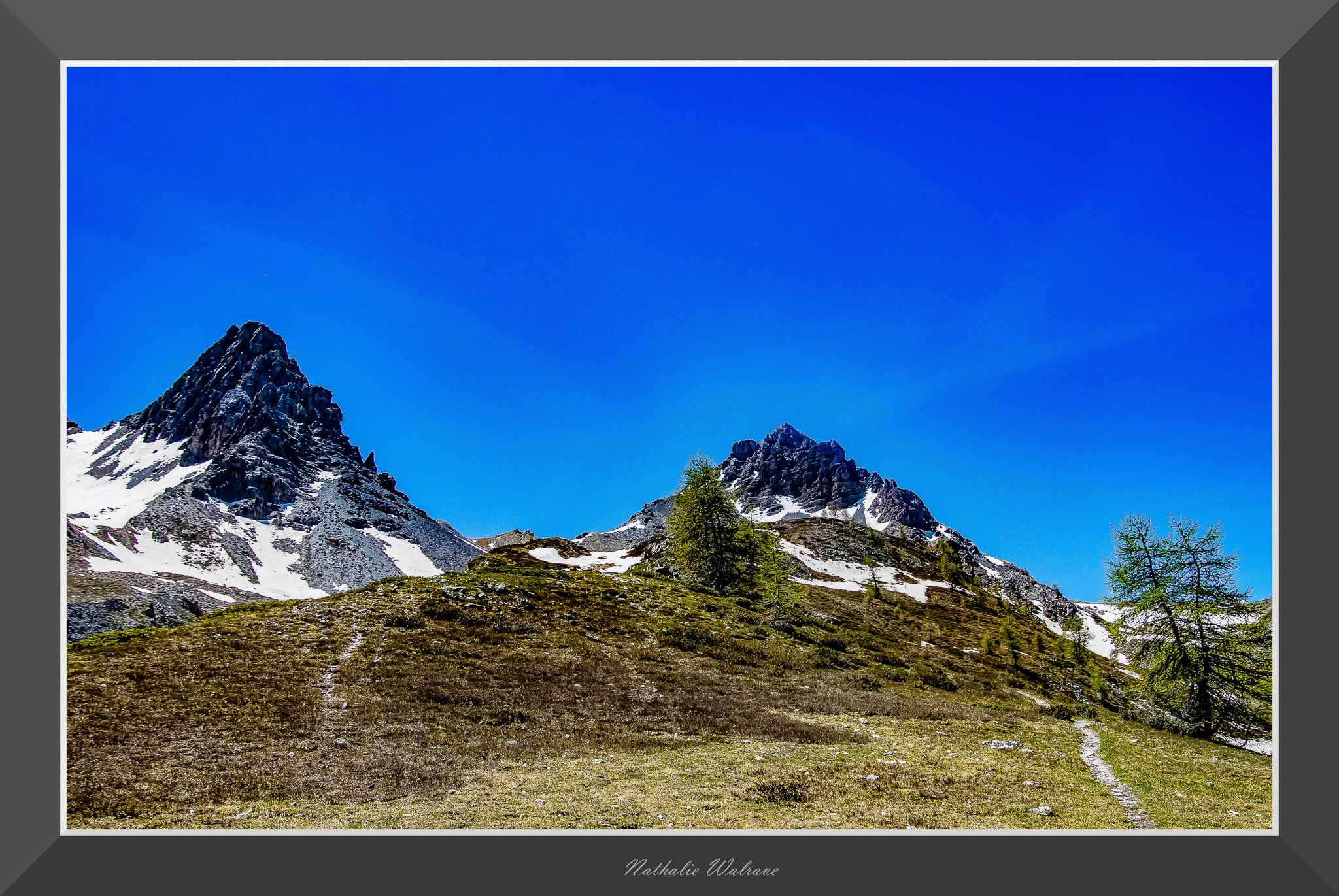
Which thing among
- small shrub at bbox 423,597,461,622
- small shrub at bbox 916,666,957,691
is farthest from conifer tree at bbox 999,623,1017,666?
small shrub at bbox 423,597,461,622

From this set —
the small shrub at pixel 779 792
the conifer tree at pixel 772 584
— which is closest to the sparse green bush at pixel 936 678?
the conifer tree at pixel 772 584

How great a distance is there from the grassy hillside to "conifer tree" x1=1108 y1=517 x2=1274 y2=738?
271 cm

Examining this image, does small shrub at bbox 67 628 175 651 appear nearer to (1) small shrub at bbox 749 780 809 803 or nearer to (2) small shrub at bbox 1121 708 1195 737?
(1) small shrub at bbox 749 780 809 803

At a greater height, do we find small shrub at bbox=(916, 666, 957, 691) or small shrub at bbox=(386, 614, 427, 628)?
small shrub at bbox=(386, 614, 427, 628)

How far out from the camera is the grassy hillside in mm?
11273

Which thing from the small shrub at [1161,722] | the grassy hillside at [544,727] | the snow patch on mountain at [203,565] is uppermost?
the grassy hillside at [544,727]

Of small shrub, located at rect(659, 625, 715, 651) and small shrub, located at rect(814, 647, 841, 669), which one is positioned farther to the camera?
small shrub, located at rect(659, 625, 715, 651)
